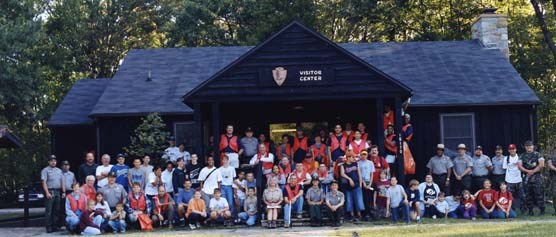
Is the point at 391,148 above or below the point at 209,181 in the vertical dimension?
above

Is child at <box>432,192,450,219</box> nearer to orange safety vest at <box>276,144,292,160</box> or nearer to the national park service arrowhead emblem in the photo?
orange safety vest at <box>276,144,292,160</box>

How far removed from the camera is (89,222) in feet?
54.0

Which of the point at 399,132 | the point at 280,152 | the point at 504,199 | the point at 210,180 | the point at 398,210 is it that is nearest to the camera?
the point at 210,180

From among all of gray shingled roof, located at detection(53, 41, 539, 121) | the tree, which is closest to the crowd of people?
the tree

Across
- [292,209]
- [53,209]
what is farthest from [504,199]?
[53,209]

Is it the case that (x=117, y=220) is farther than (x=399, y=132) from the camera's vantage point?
No

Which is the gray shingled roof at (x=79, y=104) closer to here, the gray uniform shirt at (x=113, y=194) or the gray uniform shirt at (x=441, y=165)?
the gray uniform shirt at (x=113, y=194)

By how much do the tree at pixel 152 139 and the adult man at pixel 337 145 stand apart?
14.7 feet

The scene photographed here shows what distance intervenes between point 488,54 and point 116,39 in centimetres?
2227

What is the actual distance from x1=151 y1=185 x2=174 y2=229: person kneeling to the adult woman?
80.8 inches

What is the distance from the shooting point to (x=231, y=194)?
17.3 m

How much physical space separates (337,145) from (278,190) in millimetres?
2081

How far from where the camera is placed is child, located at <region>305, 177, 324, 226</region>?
1666 centimetres

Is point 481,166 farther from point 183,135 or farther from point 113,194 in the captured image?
point 113,194
